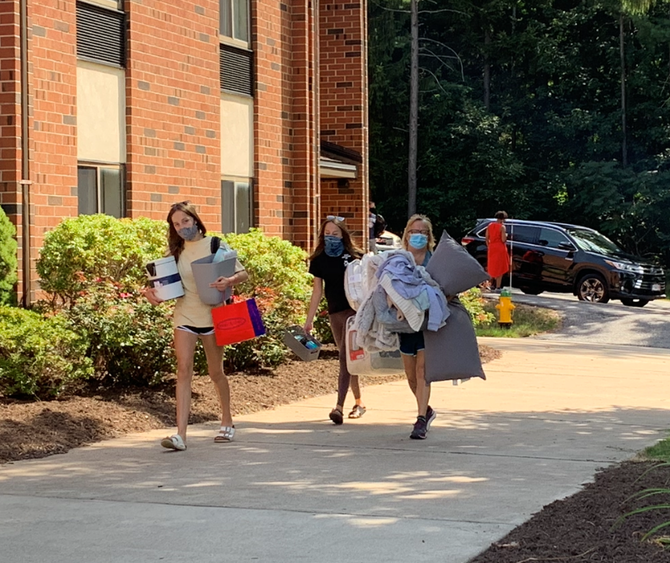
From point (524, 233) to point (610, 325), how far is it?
23.1 feet

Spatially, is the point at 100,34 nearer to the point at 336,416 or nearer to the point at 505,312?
the point at 336,416

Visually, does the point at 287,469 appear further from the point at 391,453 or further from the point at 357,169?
the point at 357,169

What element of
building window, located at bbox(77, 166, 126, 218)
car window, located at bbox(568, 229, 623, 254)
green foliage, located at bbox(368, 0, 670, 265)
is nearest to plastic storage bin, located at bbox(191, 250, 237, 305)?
building window, located at bbox(77, 166, 126, 218)

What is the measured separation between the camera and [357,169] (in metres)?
21.1

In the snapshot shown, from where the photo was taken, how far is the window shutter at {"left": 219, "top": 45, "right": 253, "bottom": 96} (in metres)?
16.8

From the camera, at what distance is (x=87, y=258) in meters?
11.4

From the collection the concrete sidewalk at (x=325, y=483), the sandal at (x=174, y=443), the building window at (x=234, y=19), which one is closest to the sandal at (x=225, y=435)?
the concrete sidewalk at (x=325, y=483)

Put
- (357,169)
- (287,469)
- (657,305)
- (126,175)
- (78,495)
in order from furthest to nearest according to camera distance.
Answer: (657,305) < (357,169) < (126,175) < (287,469) < (78,495)

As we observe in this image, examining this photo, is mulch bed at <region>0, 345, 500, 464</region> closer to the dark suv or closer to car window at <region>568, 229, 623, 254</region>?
the dark suv

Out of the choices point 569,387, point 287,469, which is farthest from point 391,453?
point 569,387

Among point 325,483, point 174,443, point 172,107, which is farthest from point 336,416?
point 172,107

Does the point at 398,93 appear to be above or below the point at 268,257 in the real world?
above

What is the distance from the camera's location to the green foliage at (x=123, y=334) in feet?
35.1

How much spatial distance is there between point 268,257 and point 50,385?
151 inches
